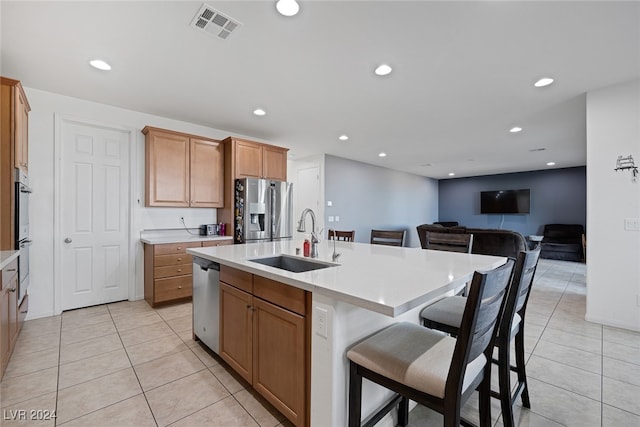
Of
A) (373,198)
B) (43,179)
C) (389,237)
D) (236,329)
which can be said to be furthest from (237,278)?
(373,198)

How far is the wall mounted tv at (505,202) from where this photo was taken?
805cm

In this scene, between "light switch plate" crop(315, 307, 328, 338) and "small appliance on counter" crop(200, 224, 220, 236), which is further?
"small appliance on counter" crop(200, 224, 220, 236)

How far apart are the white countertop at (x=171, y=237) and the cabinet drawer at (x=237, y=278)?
1853 mm

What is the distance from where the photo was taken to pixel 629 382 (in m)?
1.92

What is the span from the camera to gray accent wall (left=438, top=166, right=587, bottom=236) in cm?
739

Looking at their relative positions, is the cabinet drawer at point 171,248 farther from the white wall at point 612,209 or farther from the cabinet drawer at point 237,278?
the white wall at point 612,209

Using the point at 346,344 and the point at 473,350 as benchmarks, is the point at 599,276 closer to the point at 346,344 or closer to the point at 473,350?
the point at 473,350

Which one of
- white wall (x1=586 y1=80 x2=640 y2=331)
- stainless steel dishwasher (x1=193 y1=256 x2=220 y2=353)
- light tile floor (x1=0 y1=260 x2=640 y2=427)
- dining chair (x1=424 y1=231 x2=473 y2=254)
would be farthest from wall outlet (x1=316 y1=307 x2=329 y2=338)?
white wall (x1=586 y1=80 x2=640 y2=331)

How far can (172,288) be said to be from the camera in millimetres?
3441

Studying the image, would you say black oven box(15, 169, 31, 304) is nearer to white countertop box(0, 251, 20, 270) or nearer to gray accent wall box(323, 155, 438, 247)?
white countertop box(0, 251, 20, 270)

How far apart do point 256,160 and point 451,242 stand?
3115 millimetres

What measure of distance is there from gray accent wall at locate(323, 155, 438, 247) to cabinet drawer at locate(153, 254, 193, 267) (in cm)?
318

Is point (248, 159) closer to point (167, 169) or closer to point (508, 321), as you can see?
point (167, 169)

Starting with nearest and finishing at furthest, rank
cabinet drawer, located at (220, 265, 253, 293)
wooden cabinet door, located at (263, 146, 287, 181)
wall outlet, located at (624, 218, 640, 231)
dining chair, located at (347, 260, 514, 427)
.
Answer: dining chair, located at (347, 260, 514, 427) < cabinet drawer, located at (220, 265, 253, 293) < wall outlet, located at (624, 218, 640, 231) < wooden cabinet door, located at (263, 146, 287, 181)
